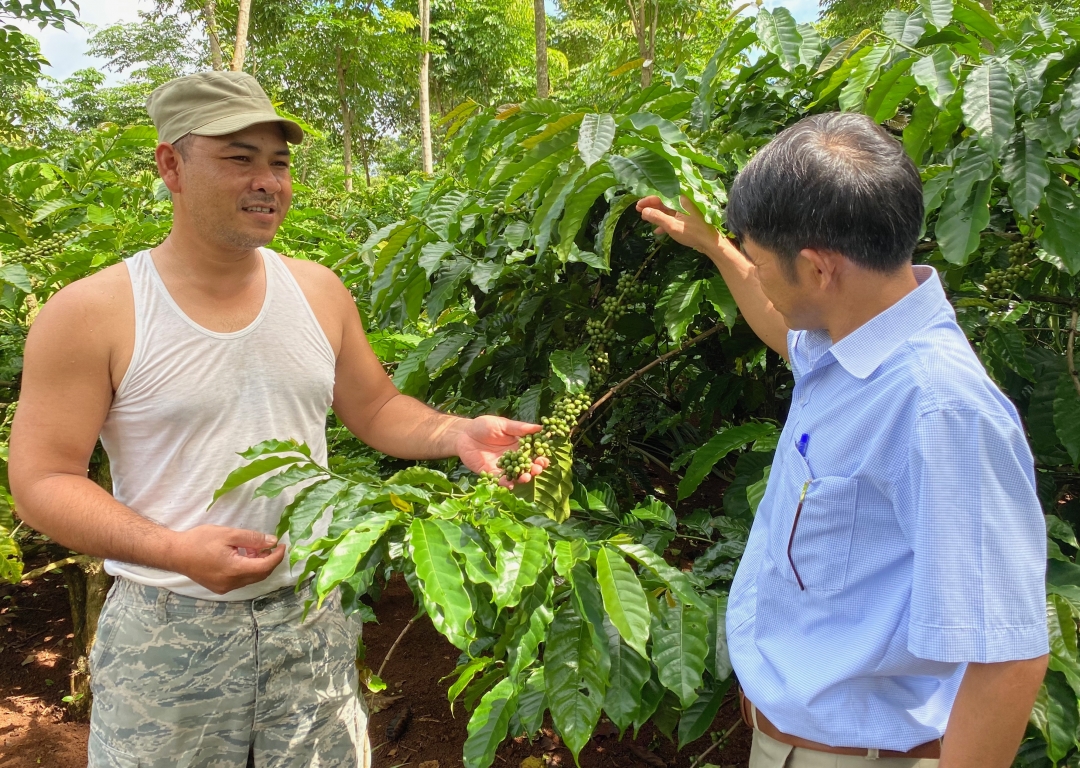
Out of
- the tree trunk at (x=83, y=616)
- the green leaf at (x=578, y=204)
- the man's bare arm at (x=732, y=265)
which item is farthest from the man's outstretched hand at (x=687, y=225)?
the tree trunk at (x=83, y=616)

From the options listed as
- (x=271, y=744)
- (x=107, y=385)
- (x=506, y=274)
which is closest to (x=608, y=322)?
(x=506, y=274)

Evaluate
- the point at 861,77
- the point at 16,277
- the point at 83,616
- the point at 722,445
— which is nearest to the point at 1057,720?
the point at 722,445

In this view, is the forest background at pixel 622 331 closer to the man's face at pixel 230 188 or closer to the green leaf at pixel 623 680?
the green leaf at pixel 623 680

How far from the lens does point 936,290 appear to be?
1087 millimetres

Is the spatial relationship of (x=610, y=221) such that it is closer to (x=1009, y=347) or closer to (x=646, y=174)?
(x=646, y=174)

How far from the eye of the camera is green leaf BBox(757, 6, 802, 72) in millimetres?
1717

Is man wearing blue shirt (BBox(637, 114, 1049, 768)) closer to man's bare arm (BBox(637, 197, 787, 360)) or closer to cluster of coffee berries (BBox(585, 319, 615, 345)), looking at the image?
man's bare arm (BBox(637, 197, 787, 360))

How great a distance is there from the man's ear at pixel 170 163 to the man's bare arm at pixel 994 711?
5.54 feet

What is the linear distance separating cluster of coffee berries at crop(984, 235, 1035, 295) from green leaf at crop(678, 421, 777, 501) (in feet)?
1.94

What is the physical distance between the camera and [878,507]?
108 centimetres

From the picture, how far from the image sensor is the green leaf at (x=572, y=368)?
1722 mm

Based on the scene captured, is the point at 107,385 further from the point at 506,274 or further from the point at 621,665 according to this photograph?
the point at 621,665

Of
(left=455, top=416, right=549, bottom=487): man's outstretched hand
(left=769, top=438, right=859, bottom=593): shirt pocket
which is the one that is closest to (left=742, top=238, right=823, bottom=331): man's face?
(left=769, top=438, right=859, bottom=593): shirt pocket

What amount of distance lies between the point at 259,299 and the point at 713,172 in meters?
1.09
